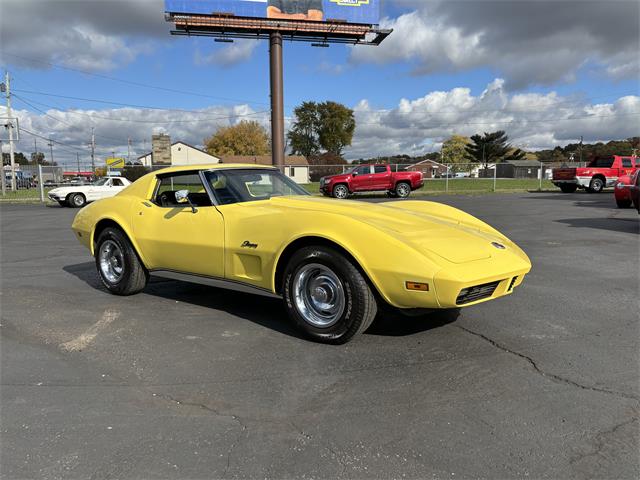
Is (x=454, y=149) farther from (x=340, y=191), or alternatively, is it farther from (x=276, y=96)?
(x=340, y=191)

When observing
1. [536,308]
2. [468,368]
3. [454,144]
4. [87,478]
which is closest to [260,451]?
[87,478]

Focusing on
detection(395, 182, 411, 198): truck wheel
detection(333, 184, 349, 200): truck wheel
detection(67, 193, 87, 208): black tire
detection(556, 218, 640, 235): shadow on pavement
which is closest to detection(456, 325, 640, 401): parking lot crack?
detection(556, 218, 640, 235): shadow on pavement

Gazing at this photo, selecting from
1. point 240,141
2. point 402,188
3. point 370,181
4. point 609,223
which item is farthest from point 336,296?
point 240,141

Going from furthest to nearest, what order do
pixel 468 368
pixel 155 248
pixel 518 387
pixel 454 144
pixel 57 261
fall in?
pixel 454 144, pixel 57 261, pixel 155 248, pixel 468 368, pixel 518 387

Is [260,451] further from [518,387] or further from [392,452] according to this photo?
[518,387]

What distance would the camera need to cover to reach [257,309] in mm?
4645

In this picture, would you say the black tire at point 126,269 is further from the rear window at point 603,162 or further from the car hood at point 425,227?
the rear window at point 603,162

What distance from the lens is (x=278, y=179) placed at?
4.89 metres

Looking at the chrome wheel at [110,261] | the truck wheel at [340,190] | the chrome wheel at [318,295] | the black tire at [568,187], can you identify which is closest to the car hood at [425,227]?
the chrome wheel at [318,295]


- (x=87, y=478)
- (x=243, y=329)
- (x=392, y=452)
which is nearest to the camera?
(x=87, y=478)

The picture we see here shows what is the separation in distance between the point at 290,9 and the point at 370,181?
57.3ft

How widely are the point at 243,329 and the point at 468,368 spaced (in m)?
1.88

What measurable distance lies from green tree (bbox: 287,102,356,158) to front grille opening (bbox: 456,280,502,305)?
88.3 metres

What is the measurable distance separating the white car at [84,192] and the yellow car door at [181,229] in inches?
671
